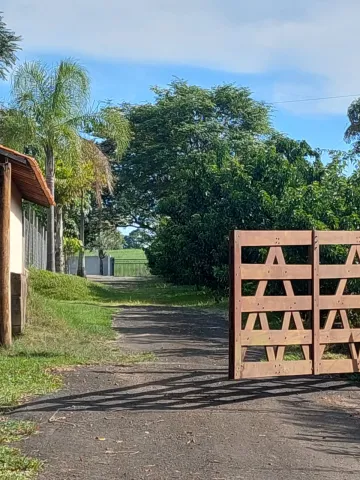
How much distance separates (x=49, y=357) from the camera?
10.7 meters

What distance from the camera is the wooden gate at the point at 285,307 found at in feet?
26.5

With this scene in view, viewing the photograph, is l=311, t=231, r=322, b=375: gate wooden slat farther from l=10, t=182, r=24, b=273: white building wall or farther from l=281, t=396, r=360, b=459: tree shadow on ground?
l=10, t=182, r=24, b=273: white building wall

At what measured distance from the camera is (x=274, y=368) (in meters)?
8.19

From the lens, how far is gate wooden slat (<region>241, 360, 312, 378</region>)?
8125 mm

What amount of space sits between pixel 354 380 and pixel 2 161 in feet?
21.4

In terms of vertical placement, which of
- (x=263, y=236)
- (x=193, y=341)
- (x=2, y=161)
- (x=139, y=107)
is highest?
(x=139, y=107)

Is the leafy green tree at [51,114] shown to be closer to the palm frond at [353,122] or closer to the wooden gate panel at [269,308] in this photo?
the wooden gate panel at [269,308]

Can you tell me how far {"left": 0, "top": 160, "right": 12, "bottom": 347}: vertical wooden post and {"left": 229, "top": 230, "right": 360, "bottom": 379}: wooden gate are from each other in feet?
14.7

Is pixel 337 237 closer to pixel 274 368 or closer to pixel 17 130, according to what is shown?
pixel 274 368

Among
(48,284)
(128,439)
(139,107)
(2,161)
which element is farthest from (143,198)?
(128,439)

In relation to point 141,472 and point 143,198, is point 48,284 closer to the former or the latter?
point 141,472

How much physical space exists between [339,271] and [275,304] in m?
0.99

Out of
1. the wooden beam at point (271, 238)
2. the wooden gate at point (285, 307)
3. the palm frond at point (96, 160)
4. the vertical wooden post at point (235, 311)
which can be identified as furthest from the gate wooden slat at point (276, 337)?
the palm frond at point (96, 160)

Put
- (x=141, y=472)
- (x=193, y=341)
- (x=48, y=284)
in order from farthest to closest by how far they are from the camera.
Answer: (x=48, y=284) < (x=193, y=341) < (x=141, y=472)
